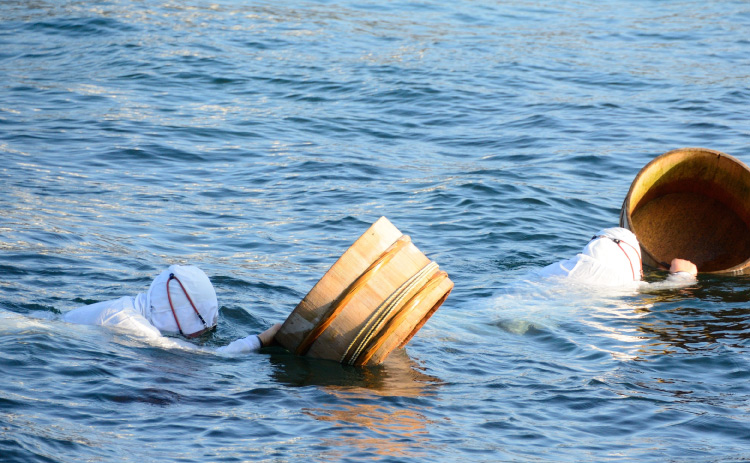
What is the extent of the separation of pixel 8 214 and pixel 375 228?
19.0ft

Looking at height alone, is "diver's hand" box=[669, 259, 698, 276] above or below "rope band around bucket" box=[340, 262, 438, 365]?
below

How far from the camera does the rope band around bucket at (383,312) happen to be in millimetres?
6488

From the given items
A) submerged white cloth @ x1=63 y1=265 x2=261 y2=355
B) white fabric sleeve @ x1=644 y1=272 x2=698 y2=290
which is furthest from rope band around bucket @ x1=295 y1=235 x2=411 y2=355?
white fabric sleeve @ x1=644 y1=272 x2=698 y2=290

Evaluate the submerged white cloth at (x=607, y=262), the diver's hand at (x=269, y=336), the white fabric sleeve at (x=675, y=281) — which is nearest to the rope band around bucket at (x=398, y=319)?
the diver's hand at (x=269, y=336)

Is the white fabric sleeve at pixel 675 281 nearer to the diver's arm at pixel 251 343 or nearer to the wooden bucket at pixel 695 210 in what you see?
the wooden bucket at pixel 695 210

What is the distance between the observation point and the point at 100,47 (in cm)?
1991

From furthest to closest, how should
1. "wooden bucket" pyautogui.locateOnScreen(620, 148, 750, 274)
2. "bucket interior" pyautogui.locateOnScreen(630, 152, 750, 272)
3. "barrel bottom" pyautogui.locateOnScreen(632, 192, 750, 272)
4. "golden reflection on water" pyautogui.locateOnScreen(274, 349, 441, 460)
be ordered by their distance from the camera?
"barrel bottom" pyautogui.locateOnScreen(632, 192, 750, 272), "bucket interior" pyautogui.locateOnScreen(630, 152, 750, 272), "wooden bucket" pyautogui.locateOnScreen(620, 148, 750, 274), "golden reflection on water" pyautogui.locateOnScreen(274, 349, 441, 460)

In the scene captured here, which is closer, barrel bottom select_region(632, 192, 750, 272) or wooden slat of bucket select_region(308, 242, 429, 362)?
wooden slat of bucket select_region(308, 242, 429, 362)

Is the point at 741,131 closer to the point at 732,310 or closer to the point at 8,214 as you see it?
the point at 732,310

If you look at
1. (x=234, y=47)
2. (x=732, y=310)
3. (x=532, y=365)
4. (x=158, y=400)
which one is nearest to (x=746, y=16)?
(x=234, y=47)

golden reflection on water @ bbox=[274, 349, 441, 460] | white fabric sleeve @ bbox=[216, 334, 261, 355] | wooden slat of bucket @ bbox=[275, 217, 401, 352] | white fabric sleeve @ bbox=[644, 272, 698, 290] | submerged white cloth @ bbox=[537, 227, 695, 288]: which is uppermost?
wooden slat of bucket @ bbox=[275, 217, 401, 352]

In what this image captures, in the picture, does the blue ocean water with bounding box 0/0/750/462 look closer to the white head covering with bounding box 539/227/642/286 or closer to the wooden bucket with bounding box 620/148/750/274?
the white head covering with bounding box 539/227/642/286

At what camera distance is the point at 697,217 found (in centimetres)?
1056

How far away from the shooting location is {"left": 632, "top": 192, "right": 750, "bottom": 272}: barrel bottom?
34.1 ft
